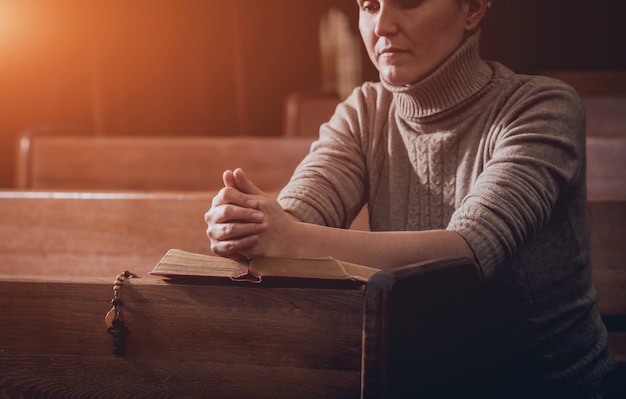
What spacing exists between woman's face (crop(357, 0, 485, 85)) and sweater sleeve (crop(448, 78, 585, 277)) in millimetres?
138

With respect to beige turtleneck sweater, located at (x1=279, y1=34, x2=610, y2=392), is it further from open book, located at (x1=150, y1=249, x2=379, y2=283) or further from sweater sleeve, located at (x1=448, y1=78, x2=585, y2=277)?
open book, located at (x1=150, y1=249, x2=379, y2=283)

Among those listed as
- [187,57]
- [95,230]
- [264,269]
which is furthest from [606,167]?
[187,57]

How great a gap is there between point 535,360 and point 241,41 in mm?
5034

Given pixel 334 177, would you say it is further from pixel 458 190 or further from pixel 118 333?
pixel 118 333

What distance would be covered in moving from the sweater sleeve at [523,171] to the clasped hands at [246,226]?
0.80 feet

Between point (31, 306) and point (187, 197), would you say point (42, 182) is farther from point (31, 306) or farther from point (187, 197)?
point (31, 306)

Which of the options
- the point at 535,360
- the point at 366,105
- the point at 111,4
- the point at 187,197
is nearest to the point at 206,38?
the point at 111,4

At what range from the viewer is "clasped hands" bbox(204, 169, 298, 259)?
3.90 feet

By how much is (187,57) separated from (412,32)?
4.77 m

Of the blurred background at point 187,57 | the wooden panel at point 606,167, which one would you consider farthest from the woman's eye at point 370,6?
the blurred background at point 187,57

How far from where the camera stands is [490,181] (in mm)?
1240

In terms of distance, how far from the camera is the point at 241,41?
20.1ft

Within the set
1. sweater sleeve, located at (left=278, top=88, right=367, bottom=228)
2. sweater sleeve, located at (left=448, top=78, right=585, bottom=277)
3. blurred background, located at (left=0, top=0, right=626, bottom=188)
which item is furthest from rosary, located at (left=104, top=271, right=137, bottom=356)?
blurred background, located at (left=0, top=0, right=626, bottom=188)

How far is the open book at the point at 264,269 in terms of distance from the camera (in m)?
1.06
